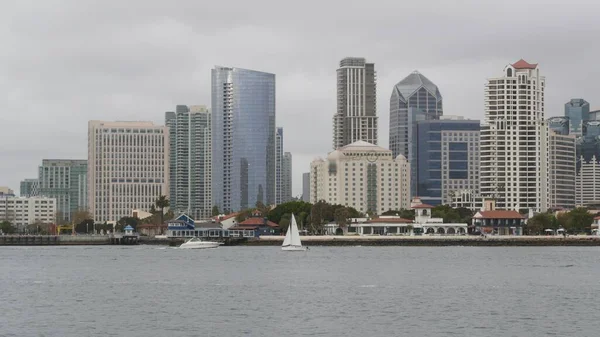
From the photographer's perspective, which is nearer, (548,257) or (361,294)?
(361,294)

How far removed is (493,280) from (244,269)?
32.9 m

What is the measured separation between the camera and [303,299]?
91688 mm

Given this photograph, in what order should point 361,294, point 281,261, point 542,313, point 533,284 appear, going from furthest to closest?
point 281,261, point 533,284, point 361,294, point 542,313

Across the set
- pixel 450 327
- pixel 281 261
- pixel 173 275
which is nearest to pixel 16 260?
pixel 281 261

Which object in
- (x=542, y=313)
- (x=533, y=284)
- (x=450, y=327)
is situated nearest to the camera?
(x=450, y=327)

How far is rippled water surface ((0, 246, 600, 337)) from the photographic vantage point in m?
73.7

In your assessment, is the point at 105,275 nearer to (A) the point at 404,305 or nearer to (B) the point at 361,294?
(B) the point at 361,294

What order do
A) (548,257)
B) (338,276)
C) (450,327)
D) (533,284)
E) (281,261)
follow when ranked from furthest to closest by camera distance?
(548,257), (281,261), (338,276), (533,284), (450,327)

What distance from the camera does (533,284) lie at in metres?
108

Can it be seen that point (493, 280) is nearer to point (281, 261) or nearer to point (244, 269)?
point (244, 269)

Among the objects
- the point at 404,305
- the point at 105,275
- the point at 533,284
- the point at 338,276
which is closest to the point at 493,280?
the point at 533,284

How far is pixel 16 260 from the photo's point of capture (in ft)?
569

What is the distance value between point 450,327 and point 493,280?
41.5 m

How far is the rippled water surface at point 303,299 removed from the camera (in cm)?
7369
